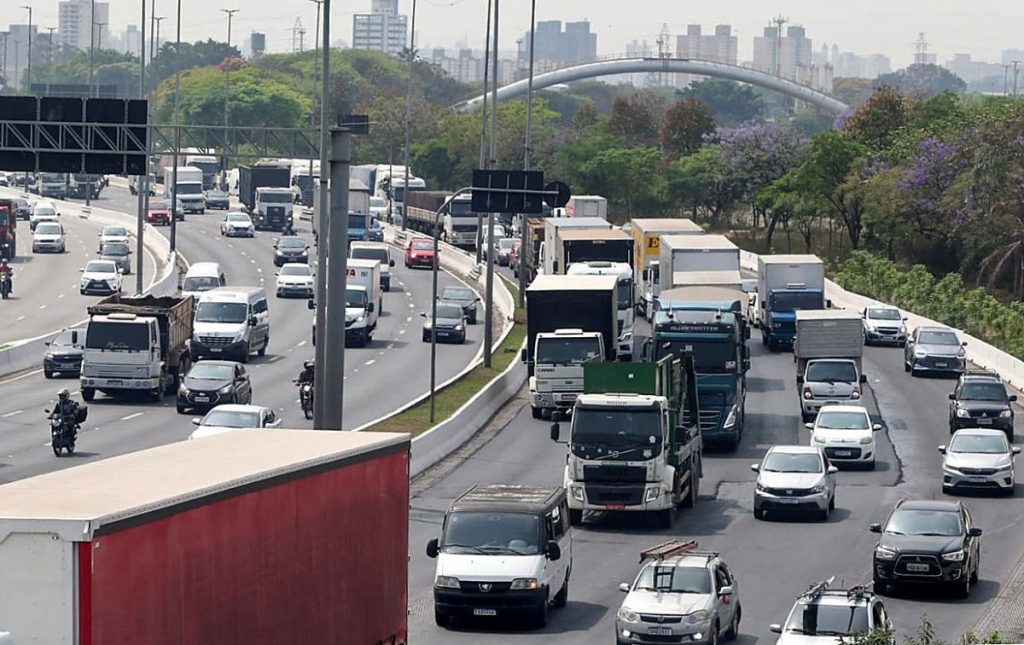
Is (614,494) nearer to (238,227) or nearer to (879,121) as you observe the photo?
(238,227)

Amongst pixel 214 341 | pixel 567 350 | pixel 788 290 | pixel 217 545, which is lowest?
pixel 214 341

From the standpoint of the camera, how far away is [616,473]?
35.7m

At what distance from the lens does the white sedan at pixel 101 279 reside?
8375 centimetres

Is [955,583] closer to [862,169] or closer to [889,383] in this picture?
[889,383]

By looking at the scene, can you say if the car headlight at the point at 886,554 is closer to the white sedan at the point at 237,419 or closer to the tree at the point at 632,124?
the white sedan at the point at 237,419

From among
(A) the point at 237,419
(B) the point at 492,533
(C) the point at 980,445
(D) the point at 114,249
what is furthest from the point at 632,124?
(B) the point at 492,533

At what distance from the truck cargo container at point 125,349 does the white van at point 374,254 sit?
→ 3168 centimetres

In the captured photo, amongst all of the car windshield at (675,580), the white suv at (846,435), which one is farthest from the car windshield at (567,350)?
the car windshield at (675,580)

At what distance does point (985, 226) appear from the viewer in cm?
9188

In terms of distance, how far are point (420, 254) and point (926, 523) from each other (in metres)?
70.9

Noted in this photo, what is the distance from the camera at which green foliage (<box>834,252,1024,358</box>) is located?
71.2 m

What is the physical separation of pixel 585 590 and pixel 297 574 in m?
13.9

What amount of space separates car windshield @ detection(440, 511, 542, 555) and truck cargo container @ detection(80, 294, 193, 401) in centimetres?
2608

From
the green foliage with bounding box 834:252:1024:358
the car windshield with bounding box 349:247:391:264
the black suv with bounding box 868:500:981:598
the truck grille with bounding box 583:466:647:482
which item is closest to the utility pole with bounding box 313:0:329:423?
the truck grille with bounding box 583:466:647:482
